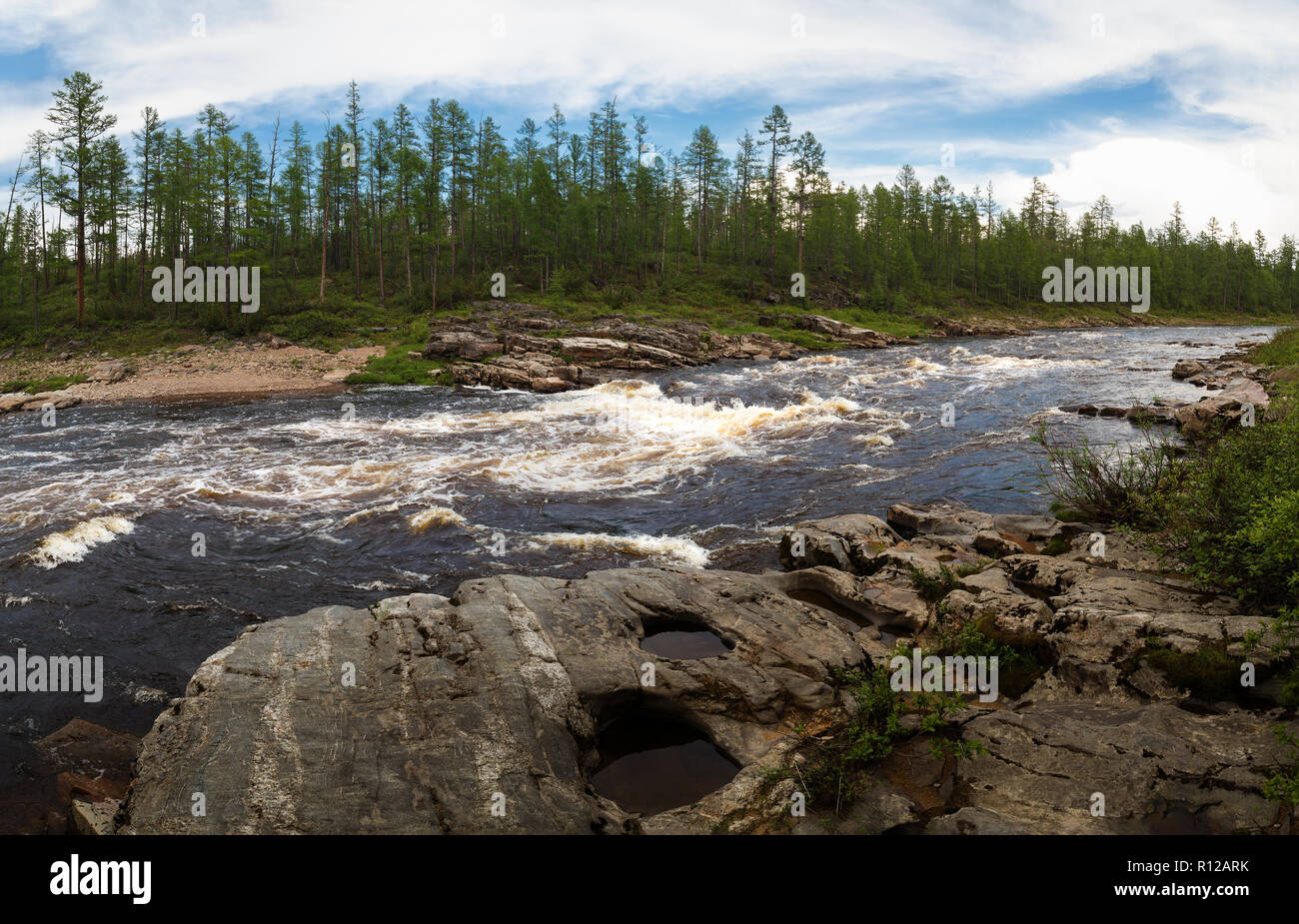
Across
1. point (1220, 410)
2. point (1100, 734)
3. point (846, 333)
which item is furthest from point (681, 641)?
point (846, 333)

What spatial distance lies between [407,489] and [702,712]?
11463 millimetres

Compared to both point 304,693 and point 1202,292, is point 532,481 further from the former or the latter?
point 1202,292

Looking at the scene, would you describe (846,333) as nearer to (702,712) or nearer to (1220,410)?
(1220,410)

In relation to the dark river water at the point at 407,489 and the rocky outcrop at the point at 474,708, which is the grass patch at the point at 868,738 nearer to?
the rocky outcrop at the point at 474,708

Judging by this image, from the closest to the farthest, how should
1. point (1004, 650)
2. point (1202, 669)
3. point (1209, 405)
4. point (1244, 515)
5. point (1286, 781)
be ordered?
1. point (1286, 781)
2. point (1202, 669)
3. point (1244, 515)
4. point (1004, 650)
5. point (1209, 405)

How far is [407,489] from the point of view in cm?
1628

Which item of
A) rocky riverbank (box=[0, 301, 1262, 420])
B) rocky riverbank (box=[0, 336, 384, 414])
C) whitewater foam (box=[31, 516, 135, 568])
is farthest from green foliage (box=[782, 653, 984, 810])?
rocky riverbank (box=[0, 336, 384, 414])

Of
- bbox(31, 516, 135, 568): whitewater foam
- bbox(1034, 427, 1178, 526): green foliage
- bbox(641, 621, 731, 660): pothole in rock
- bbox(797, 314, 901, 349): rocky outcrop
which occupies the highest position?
bbox(797, 314, 901, 349): rocky outcrop

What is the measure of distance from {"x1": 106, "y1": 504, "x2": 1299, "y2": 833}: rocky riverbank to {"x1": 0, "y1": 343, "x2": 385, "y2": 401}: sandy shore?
29363 mm

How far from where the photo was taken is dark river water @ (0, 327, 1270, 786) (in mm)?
10164

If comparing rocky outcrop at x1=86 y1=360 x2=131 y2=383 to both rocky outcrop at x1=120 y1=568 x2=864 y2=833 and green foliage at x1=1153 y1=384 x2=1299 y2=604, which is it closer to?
rocky outcrop at x1=120 y1=568 x2=864 y2=833

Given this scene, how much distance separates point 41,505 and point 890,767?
59.1ft

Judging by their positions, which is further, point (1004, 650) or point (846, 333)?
point (846, 333)
